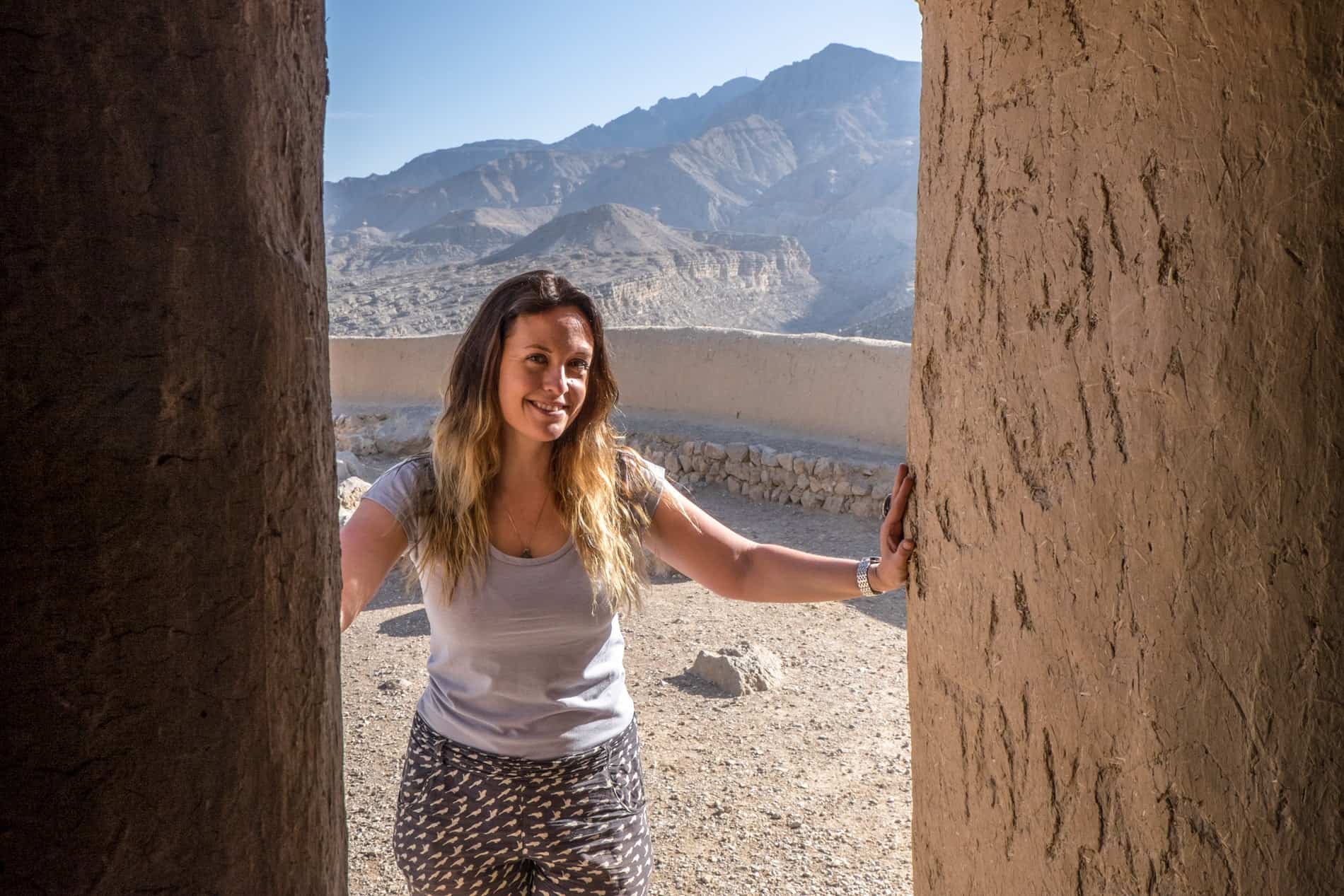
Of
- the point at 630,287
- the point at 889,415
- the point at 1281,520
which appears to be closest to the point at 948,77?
the point at 1281,520

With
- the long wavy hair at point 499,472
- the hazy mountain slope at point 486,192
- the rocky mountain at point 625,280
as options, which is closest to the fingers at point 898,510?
the long wavy hair at point 499,472

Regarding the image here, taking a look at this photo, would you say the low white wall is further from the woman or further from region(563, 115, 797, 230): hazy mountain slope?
region(563, 115, 797, 230): hazy mountain slope

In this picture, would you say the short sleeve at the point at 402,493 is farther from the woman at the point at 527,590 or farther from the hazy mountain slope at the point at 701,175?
the hazy mountain slope at the point at 701,175

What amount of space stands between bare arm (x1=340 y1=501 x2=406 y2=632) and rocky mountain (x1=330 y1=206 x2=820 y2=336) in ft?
78.0

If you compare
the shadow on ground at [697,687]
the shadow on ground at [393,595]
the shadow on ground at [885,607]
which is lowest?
the shadow on ground at [393,595]

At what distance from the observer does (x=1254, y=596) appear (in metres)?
1.14

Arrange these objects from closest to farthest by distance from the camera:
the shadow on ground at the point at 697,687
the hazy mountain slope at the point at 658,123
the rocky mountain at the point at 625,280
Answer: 1. the shadow on ground at the point at 697,687
2. the rocky mountain at the point at 625,280
3. the hazy mountain slope at the point at 658,123

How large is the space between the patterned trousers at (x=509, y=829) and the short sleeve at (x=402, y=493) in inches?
15.8

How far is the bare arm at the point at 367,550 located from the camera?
186 cm

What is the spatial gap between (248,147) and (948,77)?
989mm

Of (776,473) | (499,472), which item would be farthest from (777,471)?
(499,472)

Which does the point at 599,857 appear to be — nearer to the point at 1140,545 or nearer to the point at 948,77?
the point at 1140,545

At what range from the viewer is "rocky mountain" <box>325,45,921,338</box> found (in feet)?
110

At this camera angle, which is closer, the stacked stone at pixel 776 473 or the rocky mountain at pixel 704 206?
the stacked stone at pixel 776 473
